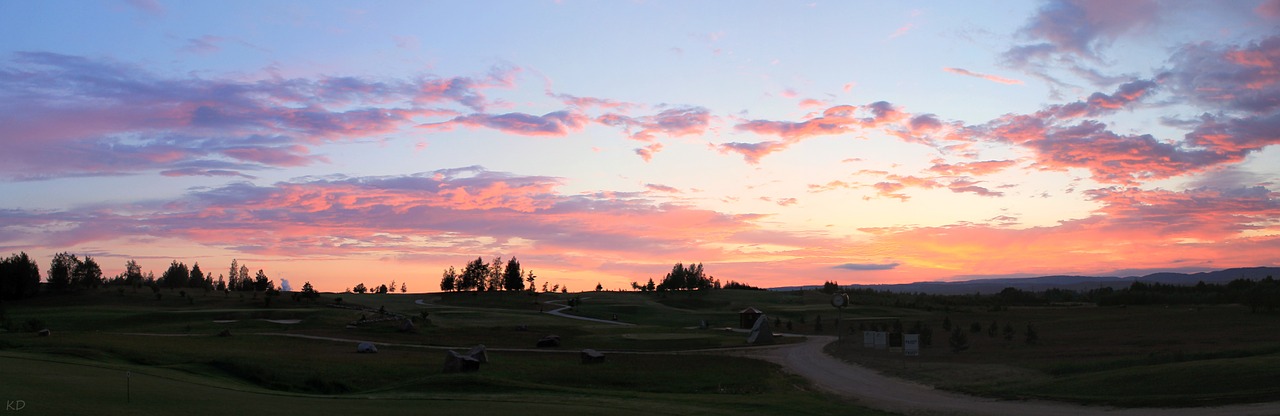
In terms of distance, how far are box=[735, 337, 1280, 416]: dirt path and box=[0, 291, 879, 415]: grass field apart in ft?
5.11

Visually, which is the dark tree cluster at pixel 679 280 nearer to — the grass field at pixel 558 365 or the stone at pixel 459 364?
the grass field at pixel 558 365

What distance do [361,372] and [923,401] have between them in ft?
83.2

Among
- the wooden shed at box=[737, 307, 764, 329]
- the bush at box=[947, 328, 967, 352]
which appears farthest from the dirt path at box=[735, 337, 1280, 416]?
the wooden shed at box=[737, 307, 764, 329]

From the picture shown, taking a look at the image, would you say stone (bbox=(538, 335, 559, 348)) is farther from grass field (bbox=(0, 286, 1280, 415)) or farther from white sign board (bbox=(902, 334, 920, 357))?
white sign board (bbox=(902, 334, 920, 357))

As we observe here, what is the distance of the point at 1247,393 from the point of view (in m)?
25.9

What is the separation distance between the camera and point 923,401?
31.1 metres

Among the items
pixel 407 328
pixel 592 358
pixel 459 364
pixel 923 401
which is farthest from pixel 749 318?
pixel 923 401

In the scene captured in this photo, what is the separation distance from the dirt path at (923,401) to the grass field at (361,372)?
1559 mm

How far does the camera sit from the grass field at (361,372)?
24.6 m

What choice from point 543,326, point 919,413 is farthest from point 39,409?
point 543,326

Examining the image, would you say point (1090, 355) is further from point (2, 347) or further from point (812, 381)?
point (2, 347)

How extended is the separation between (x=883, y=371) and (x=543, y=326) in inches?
1832

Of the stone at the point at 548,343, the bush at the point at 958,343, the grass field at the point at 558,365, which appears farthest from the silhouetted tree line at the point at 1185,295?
the stone at the point at 548,343

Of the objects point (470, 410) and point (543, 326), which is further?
point (543, 326)
